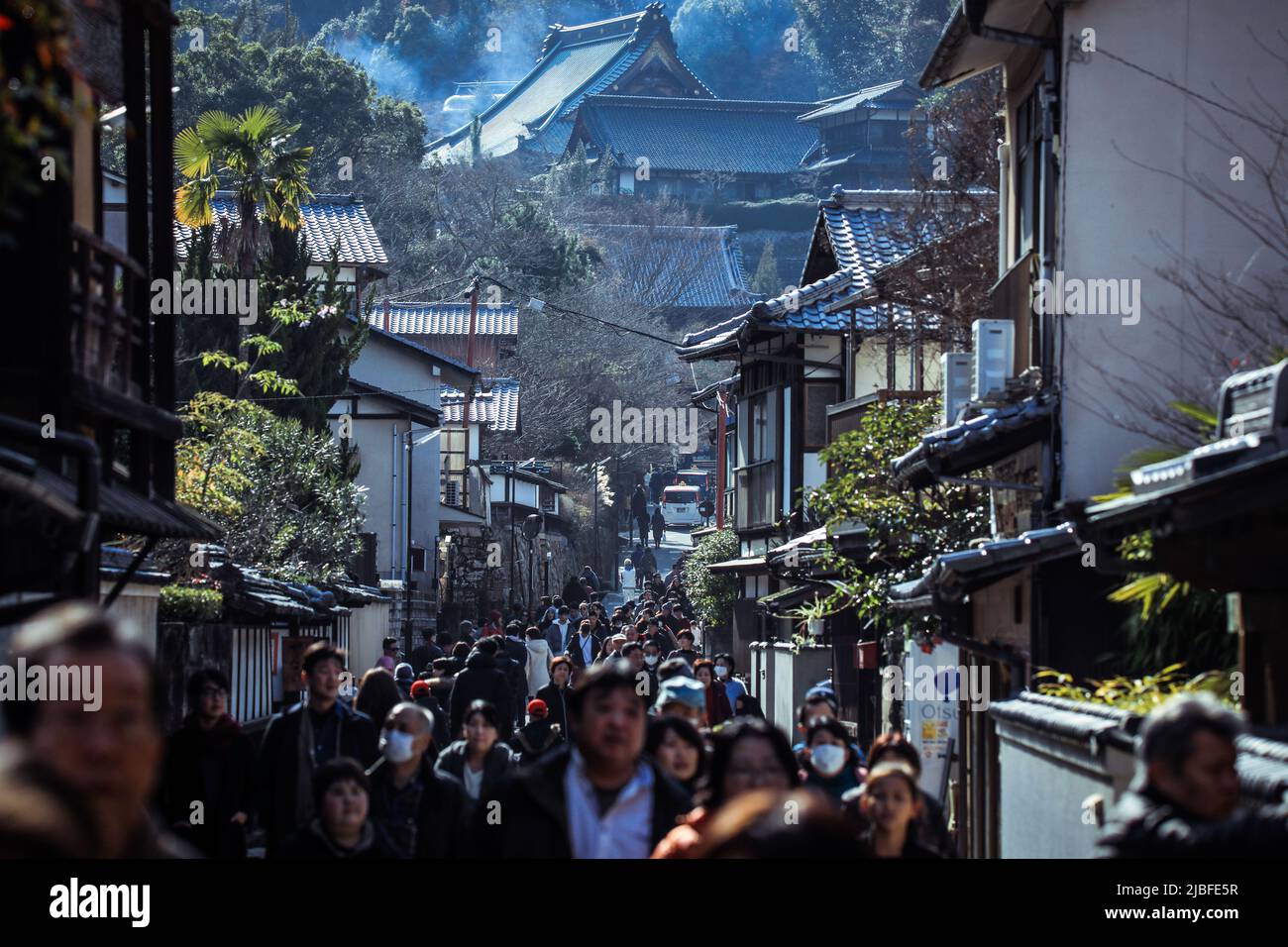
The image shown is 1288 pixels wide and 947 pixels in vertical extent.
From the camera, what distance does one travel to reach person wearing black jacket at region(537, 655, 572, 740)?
17484mm

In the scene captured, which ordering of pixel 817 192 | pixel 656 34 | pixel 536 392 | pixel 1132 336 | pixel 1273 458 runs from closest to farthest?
1. pixel 1273 458
2. pixel 1132 336
3. pixel 536 392
4. pixel 817 192
5. pixel 656 34

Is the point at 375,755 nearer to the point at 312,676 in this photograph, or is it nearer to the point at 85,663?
the point at 312,676

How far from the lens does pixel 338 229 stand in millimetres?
42062

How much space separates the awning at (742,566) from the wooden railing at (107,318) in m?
17.7

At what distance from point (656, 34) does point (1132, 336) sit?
8666 cm

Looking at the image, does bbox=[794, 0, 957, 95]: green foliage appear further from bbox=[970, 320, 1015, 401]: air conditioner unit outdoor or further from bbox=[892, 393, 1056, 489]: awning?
bbox=[892, 393, 1056, 489]: awning

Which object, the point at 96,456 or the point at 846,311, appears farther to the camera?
the point at 846,311

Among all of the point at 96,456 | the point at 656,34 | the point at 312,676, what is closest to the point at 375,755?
the point at 312,676

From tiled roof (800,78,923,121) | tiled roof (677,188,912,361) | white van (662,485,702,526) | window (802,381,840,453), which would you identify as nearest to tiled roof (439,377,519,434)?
white van (662,485,702,526)

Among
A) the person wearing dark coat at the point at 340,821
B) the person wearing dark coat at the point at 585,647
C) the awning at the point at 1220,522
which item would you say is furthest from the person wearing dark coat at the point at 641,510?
the person wearing dark coat at the point at 340,821

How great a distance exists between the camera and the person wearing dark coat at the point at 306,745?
1054 centimetres

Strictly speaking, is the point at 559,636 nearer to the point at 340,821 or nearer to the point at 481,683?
the point at 481,683

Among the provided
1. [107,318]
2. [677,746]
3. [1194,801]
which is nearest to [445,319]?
[107,318]
